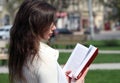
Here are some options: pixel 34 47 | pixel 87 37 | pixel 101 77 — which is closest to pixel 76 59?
pixel 34 47

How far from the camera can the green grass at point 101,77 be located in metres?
12.2

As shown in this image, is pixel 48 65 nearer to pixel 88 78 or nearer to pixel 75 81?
pixel 75 81

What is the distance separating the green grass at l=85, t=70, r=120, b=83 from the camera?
479 inches

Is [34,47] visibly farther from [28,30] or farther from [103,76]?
[103,76]

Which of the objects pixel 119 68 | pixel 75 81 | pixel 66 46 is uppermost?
pixel 75 81

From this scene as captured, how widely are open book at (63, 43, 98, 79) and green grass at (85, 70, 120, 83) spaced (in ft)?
26.6

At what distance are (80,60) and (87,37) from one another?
103ft

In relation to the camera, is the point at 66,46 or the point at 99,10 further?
the point at 99,10

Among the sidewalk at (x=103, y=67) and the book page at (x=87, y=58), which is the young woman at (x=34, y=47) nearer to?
the book page at (x=87, y=58)

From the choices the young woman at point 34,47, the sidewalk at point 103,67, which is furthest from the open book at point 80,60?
the sidewalk at point 103,67

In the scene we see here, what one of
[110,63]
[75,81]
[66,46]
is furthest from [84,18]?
[75,81]

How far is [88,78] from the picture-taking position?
1256cm

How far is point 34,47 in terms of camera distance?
335 cm

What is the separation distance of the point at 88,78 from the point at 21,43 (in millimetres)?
9265
